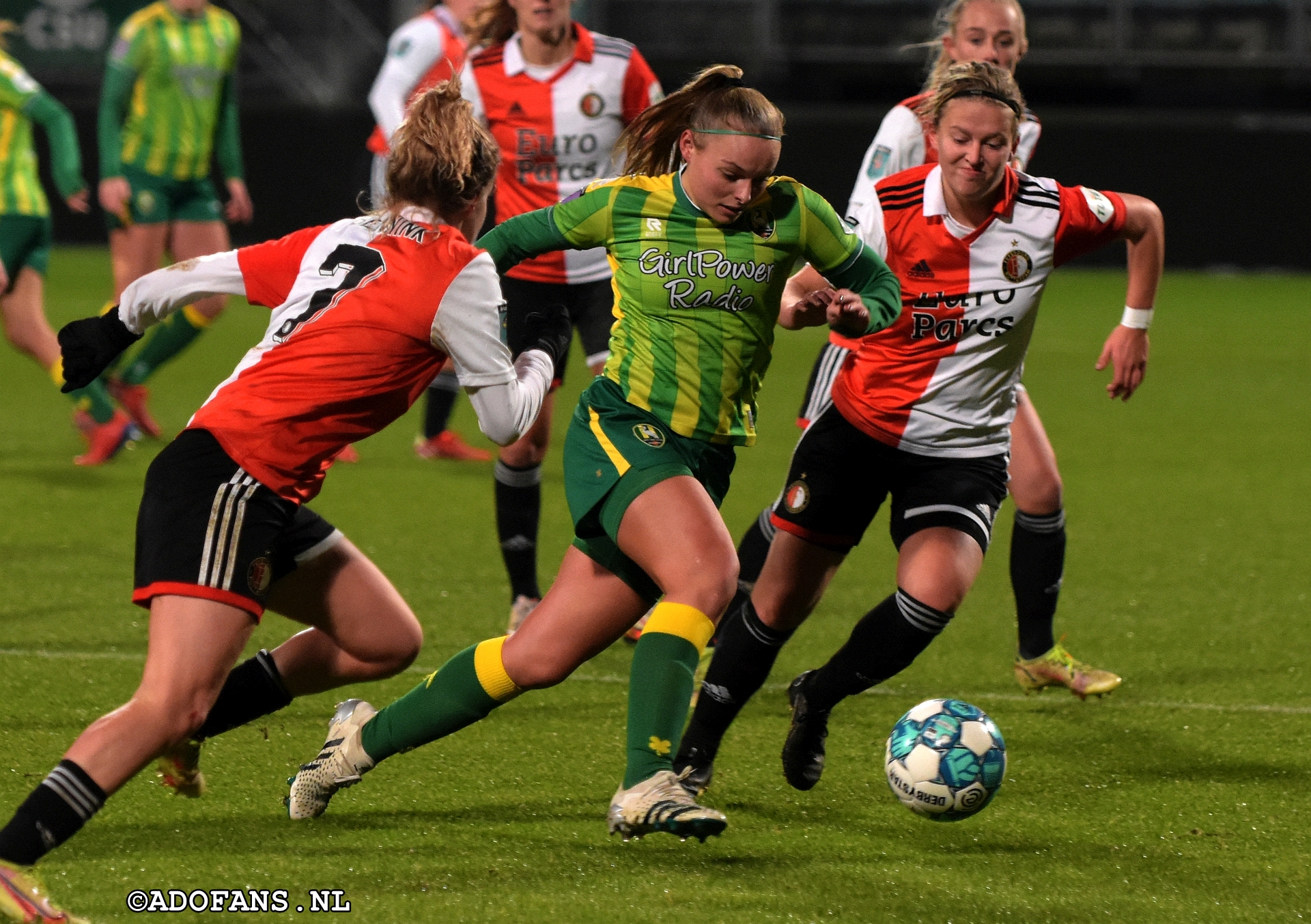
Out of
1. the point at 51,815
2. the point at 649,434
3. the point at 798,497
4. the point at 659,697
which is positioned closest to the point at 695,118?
the point at 649,434

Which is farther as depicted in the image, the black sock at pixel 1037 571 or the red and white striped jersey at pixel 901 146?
the black sock at pixel 1037 571

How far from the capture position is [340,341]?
11.6ft

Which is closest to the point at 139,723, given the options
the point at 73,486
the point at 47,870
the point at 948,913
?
the point at 47,870

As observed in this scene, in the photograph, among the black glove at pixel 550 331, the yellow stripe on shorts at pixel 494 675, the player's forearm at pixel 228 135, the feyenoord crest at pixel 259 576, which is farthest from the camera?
the player's forearm at pixel 228 135

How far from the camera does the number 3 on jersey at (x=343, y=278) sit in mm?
3568

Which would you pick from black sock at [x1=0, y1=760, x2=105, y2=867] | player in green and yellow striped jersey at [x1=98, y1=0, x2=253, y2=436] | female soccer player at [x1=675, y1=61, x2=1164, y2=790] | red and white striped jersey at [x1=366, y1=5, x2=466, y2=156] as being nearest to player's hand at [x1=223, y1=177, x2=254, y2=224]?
player in green and yellow striped jersey at [x1=98, y1=0, x2=253, y2=436]

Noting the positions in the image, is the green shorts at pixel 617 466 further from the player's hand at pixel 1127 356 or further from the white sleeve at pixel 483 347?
the player's hand at pixel 1127 356

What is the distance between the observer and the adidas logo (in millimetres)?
4277

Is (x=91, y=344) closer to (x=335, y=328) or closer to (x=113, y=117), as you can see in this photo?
(x=335, y=328)

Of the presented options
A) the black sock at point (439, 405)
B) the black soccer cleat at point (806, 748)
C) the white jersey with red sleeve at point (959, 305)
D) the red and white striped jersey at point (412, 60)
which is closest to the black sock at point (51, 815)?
the black soccer cleat at point (806, 748)

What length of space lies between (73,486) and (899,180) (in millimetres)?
4879

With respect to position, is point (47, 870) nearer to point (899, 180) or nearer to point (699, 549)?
point (699, 549)

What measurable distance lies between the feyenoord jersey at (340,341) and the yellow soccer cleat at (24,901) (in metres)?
0.84

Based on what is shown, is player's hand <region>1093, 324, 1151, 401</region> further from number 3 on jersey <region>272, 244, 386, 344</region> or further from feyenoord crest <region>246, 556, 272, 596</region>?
feyenoord crest <region>246, 556, 272, 596</region>
